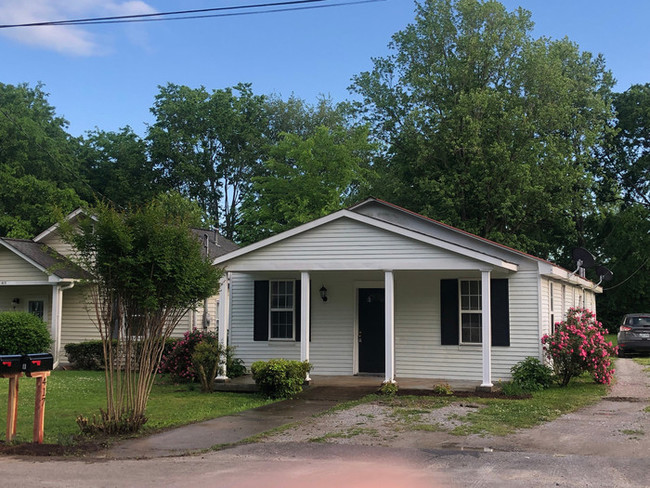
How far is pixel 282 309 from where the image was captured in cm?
1661

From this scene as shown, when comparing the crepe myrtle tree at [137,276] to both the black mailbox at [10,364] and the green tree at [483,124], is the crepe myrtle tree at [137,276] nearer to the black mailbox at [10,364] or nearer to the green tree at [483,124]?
the black mailbox at [10,364]

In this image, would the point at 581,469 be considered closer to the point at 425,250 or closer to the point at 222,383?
the point at 425,250

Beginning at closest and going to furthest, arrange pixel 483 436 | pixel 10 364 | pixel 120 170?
pixel 10 364, pixel 483 436, pixel 120 170

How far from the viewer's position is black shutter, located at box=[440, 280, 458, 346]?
15.4 metres

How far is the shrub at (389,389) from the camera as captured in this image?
13.4 metres

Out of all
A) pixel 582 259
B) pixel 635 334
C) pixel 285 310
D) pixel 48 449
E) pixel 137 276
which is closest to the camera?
pixel 48 449

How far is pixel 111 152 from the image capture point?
140ft

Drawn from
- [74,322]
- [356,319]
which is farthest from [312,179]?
[356,319]

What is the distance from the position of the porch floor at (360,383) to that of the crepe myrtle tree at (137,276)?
4.65m

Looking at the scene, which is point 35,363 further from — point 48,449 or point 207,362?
point 207,362

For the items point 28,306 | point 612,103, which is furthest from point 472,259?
point 612,103

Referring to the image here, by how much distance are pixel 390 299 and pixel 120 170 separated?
31023 mm

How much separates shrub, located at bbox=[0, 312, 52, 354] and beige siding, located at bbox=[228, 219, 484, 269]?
7.96 metres

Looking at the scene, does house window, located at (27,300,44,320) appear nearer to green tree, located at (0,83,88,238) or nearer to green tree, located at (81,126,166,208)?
green tree, located at (0,83,88,238)
